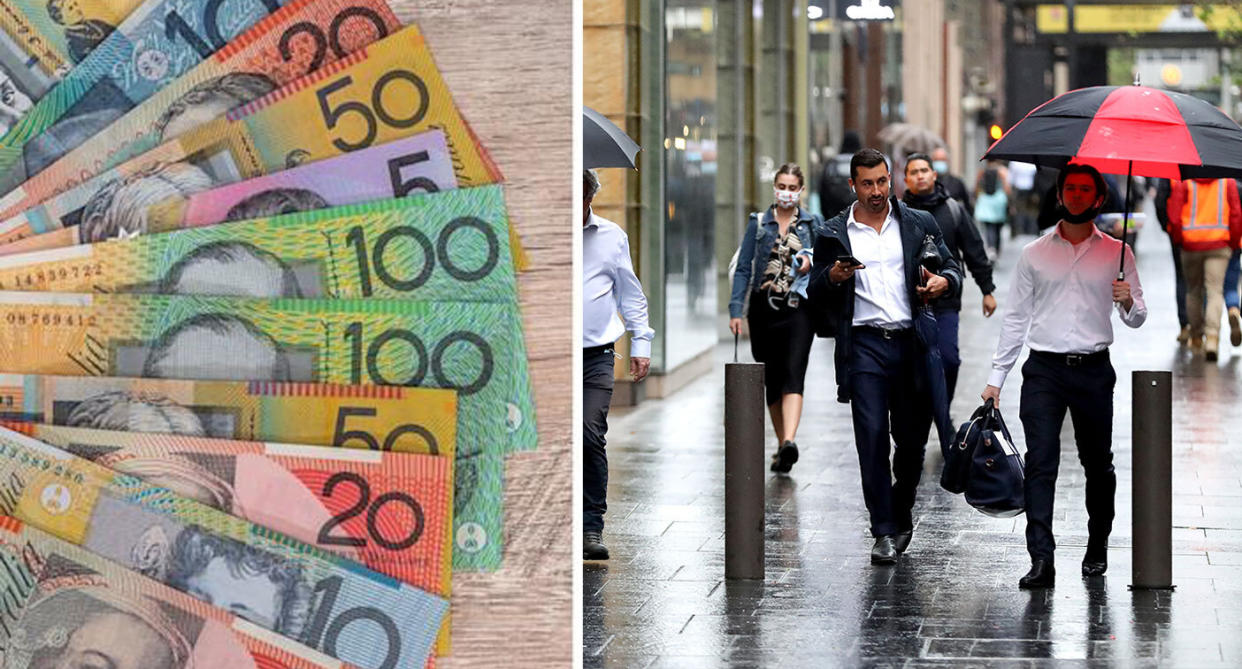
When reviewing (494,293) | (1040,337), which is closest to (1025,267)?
(1040,337)

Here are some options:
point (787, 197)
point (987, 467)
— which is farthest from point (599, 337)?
point (787, 197)

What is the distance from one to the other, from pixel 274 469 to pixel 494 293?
79 cm

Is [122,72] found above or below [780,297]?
above

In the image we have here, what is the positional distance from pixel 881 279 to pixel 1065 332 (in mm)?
899

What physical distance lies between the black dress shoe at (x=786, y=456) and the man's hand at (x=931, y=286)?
306cm

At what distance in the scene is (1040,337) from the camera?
8445 mm

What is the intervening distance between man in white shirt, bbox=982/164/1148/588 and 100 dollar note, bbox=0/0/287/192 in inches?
138

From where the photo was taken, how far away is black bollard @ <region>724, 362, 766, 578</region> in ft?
27.9

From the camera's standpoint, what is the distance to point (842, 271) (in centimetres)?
886

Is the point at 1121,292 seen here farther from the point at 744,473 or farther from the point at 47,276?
the point at 47,276

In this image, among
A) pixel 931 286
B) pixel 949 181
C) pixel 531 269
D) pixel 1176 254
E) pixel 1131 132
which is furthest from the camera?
pixel 949 181

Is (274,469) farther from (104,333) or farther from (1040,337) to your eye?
(1040,337)

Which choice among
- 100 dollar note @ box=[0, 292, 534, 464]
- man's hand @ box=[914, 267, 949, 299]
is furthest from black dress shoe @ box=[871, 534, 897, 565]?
100 dollar note @ box=[0, 292, 534, 464]

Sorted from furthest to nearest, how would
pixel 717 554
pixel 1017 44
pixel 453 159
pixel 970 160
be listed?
pixel 970 160 < pixel 1017 44 < pixel 717 554 < pixel 453 159
